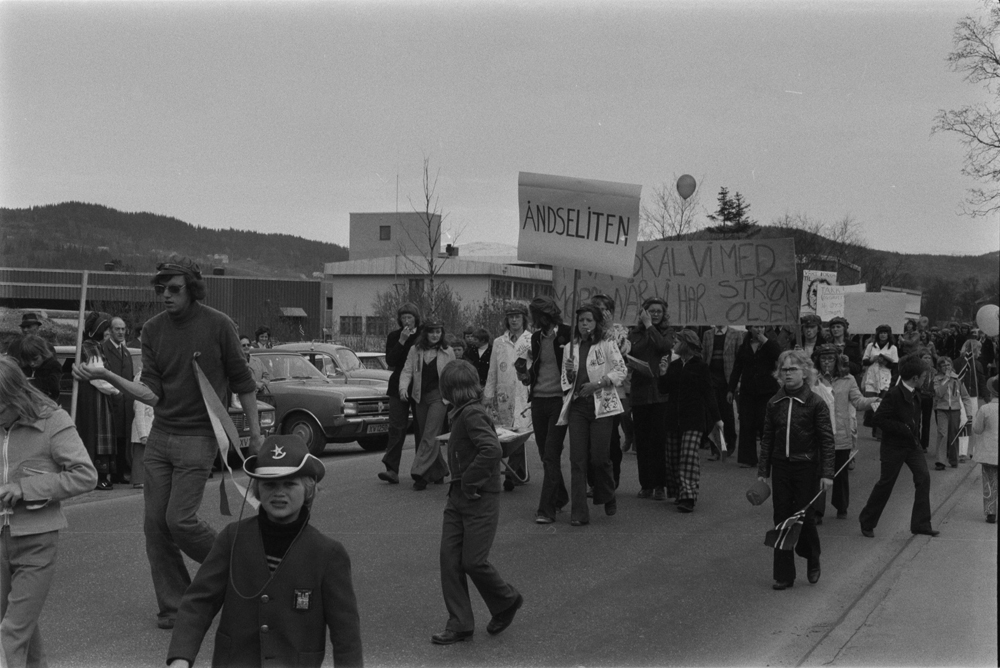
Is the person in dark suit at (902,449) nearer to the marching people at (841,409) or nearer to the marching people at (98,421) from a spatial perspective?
the marching people at (841,409)

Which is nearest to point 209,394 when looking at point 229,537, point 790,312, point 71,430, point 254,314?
point 71,430

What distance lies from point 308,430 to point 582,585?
28.5ft

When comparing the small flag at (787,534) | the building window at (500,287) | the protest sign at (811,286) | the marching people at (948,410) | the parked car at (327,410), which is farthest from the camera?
the building window at (500,287)

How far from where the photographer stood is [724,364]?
15.4m

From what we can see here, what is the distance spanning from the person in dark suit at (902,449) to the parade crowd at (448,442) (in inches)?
0.8

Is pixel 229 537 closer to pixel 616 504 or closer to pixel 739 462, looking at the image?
pixel 616 504

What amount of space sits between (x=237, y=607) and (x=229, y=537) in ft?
0.78

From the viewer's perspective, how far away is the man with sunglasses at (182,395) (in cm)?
599

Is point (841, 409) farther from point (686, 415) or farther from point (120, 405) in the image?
point (120, 405)

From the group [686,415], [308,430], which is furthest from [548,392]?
[308,430]

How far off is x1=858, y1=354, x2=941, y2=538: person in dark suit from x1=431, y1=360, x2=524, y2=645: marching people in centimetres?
446

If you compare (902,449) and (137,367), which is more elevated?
(137,367)

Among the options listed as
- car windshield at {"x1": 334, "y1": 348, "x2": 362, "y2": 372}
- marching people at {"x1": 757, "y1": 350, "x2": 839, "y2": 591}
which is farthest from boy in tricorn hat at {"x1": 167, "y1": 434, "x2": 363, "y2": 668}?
car windshield at {"x1": 334, "y1": 348, "x2": 362, "y2": 372}

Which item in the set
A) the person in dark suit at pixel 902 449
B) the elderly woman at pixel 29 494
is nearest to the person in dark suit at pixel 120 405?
the elderly woman at pixel 29 494
